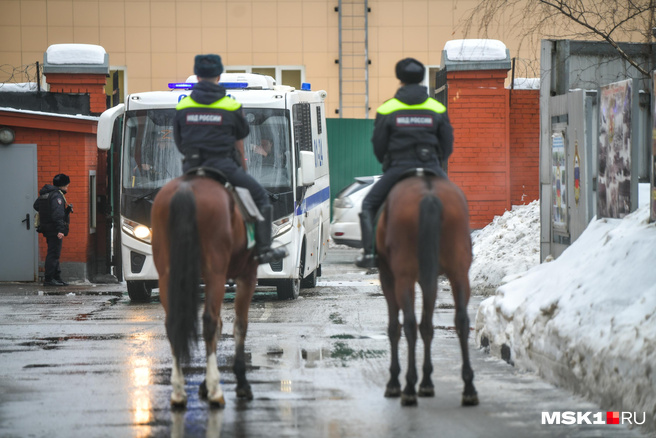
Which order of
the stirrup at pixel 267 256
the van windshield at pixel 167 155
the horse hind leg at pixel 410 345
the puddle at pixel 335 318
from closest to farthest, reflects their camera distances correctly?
the horse hind leg at pixel 410 345 < the stirrup at pixel 267 256 < the puddle at pixel 335 318 < the van windshield at pixel 167 155

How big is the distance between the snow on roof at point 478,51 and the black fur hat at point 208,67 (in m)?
13.4

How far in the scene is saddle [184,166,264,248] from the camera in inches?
320

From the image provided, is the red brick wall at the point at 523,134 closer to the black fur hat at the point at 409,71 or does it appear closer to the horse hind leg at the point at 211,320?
the black fur hat at the point at 409,71

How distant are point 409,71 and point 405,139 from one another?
1.81 feet

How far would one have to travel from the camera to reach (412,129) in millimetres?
8211

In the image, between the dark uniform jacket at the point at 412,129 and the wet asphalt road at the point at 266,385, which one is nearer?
the wet asphalt road at the point at 266,385

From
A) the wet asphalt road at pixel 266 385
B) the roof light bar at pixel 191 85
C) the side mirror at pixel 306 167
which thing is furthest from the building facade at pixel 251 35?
the wet asphalt road at pixel 266 385

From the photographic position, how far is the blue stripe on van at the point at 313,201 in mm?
16062

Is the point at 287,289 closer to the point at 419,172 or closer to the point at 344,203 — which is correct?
the point at 344,203

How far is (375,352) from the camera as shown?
10.4 meters

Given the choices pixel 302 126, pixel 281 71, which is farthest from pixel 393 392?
pixel 281 71

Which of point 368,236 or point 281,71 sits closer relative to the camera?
point 368,236

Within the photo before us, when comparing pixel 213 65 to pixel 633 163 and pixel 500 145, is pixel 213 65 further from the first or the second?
pixel 500 145

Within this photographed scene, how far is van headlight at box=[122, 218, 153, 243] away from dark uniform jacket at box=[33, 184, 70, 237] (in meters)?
3.12
